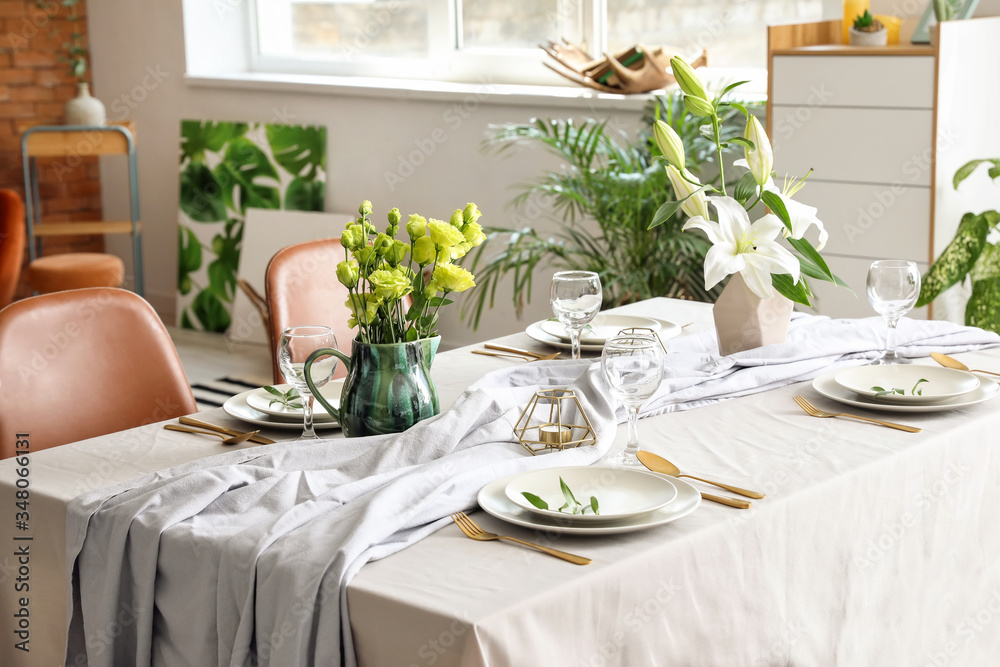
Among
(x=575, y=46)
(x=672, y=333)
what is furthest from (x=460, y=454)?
(x=575, y=46)

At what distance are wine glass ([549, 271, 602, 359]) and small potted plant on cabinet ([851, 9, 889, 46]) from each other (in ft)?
5.81

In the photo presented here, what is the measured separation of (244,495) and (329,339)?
1.05 ft

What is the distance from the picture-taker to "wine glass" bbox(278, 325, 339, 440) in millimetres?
1508

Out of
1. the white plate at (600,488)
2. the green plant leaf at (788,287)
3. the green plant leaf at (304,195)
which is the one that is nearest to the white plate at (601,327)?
the green plant leaf at (788,287)

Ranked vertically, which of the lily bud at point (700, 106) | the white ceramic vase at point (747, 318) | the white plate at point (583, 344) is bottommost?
the white plate at point (583, 344)

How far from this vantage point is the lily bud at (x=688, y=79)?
66.3 inches

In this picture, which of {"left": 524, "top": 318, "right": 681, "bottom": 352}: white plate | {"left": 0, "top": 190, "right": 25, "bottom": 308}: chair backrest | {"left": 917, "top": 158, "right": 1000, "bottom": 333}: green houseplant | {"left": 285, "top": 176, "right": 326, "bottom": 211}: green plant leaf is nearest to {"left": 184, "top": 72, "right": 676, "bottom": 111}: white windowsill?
{"left": 285, "top": 176, "right": 326, "bottom": 211}: green plant leaf

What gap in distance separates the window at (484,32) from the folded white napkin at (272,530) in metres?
2.68

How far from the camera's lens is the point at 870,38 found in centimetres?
317

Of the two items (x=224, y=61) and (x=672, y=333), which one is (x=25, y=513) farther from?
(x=224, y=61)

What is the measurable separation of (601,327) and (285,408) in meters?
0.68

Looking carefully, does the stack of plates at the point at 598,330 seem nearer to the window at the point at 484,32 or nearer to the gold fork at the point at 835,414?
the gold fork at the point at 835,414

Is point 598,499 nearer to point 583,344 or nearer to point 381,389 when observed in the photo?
point 381,389

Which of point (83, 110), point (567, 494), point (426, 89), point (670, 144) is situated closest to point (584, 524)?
point (567, 494)
